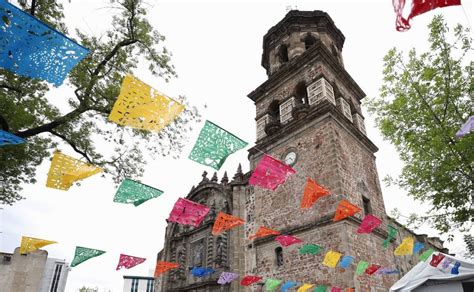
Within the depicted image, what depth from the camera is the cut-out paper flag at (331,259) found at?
28.0 feet

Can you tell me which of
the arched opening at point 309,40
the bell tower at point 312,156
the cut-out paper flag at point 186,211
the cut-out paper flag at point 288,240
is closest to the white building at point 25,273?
the bell tower at point 312,156

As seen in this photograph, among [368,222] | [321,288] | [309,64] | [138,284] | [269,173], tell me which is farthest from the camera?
[138,284]

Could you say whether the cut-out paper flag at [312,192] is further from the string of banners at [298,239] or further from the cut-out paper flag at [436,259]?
the cut-out paper flag at [436,259]

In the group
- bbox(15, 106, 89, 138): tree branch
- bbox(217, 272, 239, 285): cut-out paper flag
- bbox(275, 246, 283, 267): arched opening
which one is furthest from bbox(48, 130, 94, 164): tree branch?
bbox(275, 246, 283, 267): arched opening

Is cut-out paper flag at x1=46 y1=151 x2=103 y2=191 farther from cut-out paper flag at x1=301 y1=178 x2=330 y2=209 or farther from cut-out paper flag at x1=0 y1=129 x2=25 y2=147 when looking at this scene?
cut-out paper flag at x1=301 y1=178 x2=330 y2=209

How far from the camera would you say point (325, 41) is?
15430 mm

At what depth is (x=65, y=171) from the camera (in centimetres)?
670

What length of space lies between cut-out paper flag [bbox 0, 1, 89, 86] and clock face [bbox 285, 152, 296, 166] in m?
9.37

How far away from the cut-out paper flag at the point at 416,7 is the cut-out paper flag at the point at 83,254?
433 inches

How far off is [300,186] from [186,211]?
496 cm

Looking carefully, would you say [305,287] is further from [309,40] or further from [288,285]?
[309,40]

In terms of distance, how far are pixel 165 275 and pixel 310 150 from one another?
39.4 feet

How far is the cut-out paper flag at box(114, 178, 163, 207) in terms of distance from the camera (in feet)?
24.2

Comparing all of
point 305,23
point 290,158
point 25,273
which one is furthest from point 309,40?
point 25,273
